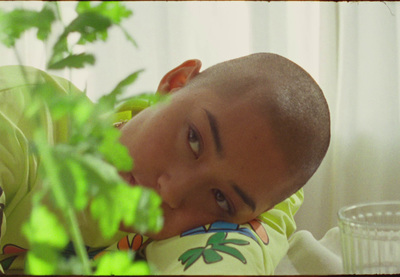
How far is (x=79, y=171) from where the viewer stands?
0.18 metres

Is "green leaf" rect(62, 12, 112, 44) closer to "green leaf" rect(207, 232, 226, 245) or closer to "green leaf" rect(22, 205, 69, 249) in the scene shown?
"green leaf" rect(22, 205, 69, 249)

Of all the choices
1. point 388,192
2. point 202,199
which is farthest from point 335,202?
point 202,199

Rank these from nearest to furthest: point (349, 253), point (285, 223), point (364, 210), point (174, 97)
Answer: point (349, 253)
point (364, 210)
point (174, 97)
point (285, 223)

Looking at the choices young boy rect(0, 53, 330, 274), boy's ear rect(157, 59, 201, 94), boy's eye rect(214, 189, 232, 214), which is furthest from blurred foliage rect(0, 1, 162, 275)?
boy's ear rect(157, 59, 201, 94)

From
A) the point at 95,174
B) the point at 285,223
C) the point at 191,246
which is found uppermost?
the point at 95,174

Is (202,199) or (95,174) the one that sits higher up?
(95,174)

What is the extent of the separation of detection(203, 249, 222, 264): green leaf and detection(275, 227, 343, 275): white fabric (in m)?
0.14

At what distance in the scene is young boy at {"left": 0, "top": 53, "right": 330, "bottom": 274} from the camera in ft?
2.15

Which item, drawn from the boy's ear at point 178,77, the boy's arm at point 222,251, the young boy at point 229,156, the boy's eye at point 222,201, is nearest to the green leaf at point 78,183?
the boy's arm at point 222,251

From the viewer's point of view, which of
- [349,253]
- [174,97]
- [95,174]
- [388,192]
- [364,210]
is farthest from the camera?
[388,192]

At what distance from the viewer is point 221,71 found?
81 centimetres

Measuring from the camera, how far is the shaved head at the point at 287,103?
677 mm

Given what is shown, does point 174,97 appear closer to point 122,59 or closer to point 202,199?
point 202,199

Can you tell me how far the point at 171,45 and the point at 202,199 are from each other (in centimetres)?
92
